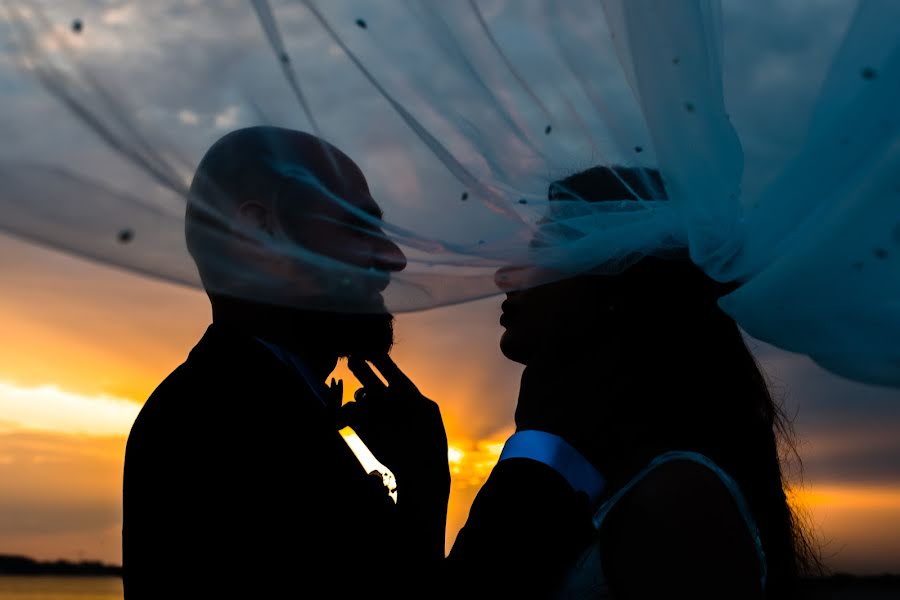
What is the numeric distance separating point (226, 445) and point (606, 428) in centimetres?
100

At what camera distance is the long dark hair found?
7.76ft

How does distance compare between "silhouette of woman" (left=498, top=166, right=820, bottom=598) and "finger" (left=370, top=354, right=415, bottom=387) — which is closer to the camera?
"silhouette of woman" (left=498, top=166, right=820, bottom=598)

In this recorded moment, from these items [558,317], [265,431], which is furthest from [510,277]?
[265,431]

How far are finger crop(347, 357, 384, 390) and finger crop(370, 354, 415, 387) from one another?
1.2 inches

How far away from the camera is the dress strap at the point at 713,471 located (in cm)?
214

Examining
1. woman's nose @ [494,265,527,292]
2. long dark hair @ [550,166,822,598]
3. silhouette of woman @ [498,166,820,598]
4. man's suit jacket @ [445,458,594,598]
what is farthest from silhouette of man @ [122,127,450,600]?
long dark hair @ [550,166,822,598]

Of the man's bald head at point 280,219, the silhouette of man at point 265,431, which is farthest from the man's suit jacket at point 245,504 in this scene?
the man's bald head at point 280,219

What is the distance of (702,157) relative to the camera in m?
2.08

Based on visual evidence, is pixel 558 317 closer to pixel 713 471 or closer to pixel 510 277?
pixel 510 277

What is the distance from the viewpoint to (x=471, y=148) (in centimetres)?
227

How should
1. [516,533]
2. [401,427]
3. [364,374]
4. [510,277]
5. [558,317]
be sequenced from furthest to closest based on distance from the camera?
[364,374], [401,427], [558,317], [510,277], [516,533]

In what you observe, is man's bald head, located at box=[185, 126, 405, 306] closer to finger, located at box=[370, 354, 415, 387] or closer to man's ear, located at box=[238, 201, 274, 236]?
man's ear, located at box=[238, 201, 274, 236]

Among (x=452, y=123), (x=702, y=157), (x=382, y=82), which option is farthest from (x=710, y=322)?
(x=382, y=82)

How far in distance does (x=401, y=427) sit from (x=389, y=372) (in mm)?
223
